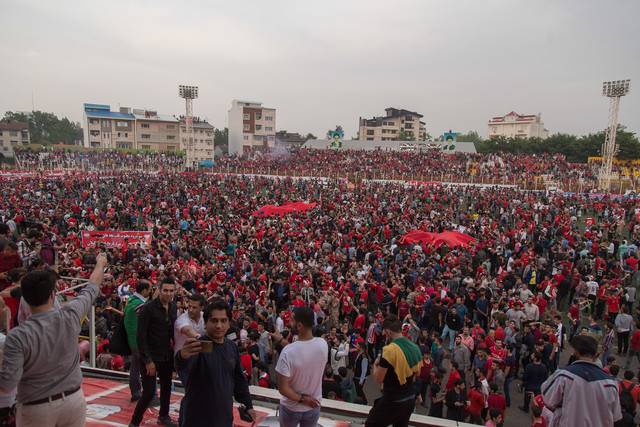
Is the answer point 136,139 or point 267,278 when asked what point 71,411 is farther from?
point 136,139

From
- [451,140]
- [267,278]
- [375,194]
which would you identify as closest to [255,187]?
[375,194]

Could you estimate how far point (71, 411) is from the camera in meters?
2.43

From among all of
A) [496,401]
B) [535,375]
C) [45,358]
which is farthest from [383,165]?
[45,358]

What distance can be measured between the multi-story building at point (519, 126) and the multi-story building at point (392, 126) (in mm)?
26247

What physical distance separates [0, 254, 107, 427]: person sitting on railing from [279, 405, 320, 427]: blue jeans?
128cm

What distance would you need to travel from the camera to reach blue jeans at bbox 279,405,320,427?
306 cm

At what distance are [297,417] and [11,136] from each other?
70.4 metres

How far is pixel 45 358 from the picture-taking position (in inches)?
90.6

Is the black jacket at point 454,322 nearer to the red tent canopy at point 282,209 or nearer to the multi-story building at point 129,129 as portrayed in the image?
the red tent canopy at point 282,209

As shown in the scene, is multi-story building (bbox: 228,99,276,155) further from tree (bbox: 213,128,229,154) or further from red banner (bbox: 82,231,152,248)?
red banner (bbox: 82,231,152,248)

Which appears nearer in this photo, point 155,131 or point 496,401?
point 496,401

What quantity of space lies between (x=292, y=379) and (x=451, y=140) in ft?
174

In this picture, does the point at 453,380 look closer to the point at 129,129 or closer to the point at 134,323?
the point at 134,323

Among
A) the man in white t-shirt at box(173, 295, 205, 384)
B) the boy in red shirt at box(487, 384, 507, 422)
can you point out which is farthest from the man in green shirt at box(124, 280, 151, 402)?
the boy in red shirt at box(487, 384, 507, 422)
